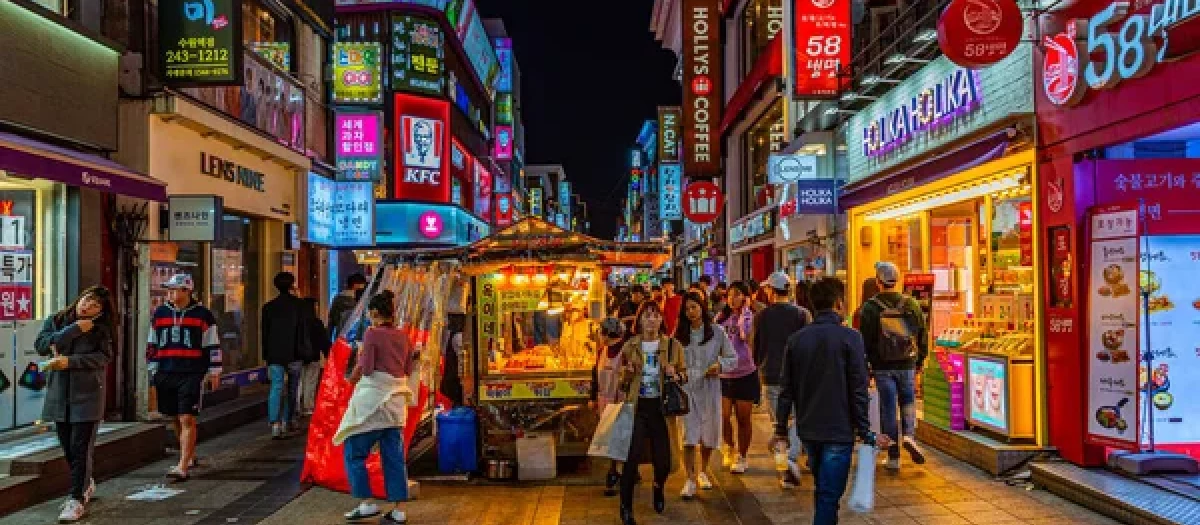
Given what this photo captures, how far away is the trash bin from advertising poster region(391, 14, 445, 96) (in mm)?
31767

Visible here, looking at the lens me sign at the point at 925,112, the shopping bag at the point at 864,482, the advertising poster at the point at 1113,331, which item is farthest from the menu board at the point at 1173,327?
the shopping bag at the point at 864,482

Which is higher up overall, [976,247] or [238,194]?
[238,194]

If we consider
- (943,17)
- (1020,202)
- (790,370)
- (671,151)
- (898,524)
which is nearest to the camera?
(790,370)

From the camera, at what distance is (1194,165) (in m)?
7.30

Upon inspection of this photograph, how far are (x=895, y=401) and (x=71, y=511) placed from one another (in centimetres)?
718

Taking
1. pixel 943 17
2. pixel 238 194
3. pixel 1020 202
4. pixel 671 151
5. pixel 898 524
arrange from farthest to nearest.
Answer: pixel 671 151
pixel 238 194
pixel 1020 202
pixel 943 17
pixel 898 524

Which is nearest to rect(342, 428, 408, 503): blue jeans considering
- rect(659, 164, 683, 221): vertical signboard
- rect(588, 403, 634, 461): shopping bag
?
rect(588, 403, 634, 461): shopping bag

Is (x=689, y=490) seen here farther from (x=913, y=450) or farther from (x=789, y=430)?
(x=913, y=450)

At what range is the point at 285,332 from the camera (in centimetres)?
1143

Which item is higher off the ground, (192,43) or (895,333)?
(192,43)

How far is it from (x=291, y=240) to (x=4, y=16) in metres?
9.01

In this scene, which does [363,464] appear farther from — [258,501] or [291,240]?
[291,240]

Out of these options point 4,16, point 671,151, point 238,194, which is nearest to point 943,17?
point 4,16

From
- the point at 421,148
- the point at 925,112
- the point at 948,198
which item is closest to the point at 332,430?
the point at 925,112
